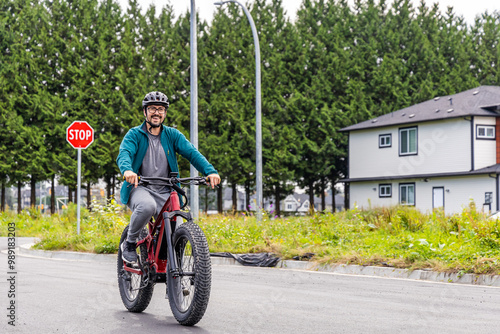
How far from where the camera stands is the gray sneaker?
7.18 metres

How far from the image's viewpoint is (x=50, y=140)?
47094 mm

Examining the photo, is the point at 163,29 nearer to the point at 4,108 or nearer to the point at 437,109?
the point at 4,108

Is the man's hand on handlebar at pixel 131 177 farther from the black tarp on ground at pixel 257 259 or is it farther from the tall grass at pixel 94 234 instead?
the tall grass at pixel 94 234

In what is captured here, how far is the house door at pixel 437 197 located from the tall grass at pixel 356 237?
825 inches

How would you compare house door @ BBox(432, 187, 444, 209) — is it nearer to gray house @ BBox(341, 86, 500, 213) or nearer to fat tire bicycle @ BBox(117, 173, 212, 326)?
gray house @ BBox(341, 86, 500, 213)

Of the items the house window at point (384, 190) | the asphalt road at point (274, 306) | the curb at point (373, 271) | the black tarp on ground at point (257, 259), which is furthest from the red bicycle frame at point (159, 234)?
the house window at point (384, 190)

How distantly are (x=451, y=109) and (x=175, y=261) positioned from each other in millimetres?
34797

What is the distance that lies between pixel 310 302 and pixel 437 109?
33999mm

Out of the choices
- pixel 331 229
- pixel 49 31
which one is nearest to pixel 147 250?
pixel 331 229

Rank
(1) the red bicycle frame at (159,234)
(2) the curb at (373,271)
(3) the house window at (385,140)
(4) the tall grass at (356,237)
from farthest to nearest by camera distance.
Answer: (3) the house window at (385,140) → (4) the tall grass at (356,237) → (2) the curb at (373,271) → (1) the red bicycle frame at (159,234)

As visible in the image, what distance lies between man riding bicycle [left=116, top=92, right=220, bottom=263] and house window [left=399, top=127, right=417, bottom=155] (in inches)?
1365

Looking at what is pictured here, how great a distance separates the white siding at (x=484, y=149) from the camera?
37.6 meters

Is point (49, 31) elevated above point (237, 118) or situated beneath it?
elevated above

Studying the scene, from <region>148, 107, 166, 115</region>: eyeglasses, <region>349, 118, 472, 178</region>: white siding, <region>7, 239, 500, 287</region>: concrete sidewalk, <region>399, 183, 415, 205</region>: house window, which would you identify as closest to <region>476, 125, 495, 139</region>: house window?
<region>349, 118, 472, 178</region>: white siding
